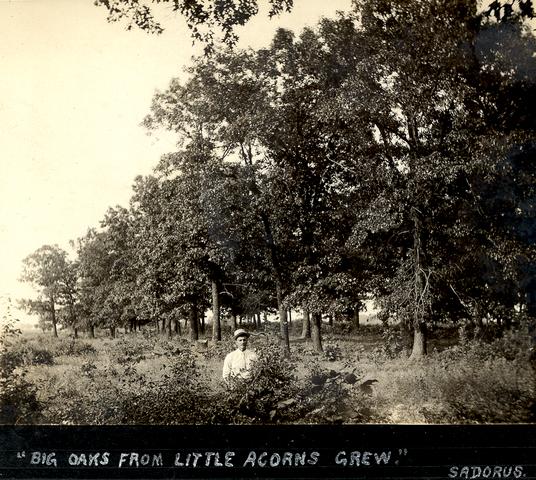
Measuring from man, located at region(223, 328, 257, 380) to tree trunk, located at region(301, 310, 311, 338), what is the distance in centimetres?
87

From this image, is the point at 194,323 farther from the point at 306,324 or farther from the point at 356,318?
the point at 356,318

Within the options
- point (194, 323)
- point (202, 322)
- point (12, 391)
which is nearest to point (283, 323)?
point (202, 322)

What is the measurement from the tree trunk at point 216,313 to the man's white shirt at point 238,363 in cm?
42

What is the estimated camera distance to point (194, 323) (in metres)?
6.72

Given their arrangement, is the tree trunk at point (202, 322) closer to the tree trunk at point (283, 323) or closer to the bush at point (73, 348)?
the tree trunk at point (283, 323)

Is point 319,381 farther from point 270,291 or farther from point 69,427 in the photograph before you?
point 69,427

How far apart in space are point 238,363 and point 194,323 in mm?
1064

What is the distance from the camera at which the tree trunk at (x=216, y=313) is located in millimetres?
6492

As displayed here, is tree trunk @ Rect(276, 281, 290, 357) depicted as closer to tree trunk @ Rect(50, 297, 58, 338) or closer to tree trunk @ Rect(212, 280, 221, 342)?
tree trunk @ Rect(212, 280, 221, 342)

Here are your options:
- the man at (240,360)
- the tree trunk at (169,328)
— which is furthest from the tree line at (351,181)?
the man at (240,360)

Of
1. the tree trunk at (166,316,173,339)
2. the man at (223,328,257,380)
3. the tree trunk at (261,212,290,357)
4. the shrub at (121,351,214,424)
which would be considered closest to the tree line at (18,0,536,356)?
the tree trunk at (261,212,290,357)

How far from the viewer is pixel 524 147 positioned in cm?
614

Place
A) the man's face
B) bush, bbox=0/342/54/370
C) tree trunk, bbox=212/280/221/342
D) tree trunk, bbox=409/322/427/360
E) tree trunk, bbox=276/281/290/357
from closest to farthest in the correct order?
bush, bbox=0/342/54/370, the man's face, tree trunk, bbox=276/281/290/357, tree trunk, bbox=409/322/427/360, tree trunk, bbox=212/280/221/342

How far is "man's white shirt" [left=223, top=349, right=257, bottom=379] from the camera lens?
6.11m
